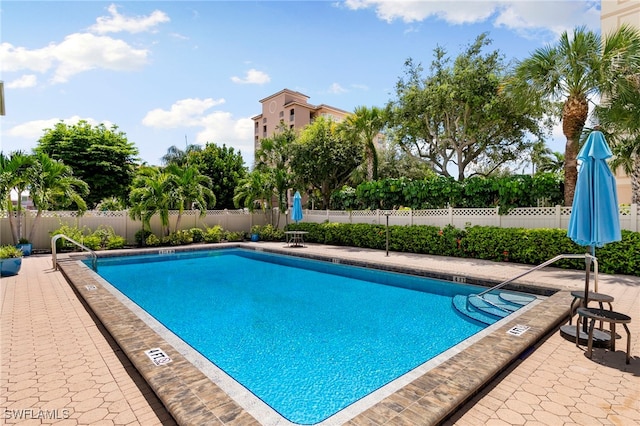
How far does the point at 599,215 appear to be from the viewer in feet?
14.6

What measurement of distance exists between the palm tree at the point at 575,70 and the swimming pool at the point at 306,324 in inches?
258

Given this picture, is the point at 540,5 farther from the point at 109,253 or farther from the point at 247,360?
the point at 109,253

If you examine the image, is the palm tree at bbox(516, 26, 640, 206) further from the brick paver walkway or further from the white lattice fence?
the brick paver walkway

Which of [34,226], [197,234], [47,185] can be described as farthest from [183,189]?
[34,226]

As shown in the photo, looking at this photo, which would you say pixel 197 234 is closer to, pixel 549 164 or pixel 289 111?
pixel 549 164

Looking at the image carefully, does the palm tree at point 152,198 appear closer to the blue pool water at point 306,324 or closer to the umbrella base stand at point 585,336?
the blue pool water at point 306,324

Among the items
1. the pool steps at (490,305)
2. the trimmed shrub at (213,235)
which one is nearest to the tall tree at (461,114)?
the pool steps at (490,305)

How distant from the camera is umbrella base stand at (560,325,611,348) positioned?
412 cm

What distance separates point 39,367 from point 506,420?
482 centimetres

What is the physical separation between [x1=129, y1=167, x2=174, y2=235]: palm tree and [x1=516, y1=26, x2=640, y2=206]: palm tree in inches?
609

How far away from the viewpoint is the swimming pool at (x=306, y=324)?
3.92 metres

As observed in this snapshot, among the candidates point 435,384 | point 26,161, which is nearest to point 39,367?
point 435,384

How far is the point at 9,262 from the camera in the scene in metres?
8.84

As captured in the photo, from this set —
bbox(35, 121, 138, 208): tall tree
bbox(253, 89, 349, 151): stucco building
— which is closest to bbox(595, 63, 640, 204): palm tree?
bbox(35, 121, 138, 208): tall tree
